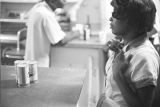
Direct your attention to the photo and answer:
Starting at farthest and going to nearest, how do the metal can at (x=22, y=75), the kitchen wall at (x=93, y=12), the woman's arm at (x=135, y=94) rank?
the kitchen wall at (x=93, y=12) → the metal can at (x=22, y=75) → the woman's arm at (x=135, y=94)

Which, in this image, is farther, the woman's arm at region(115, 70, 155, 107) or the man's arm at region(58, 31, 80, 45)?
the man's arm at region(58, 31, 80, 45)

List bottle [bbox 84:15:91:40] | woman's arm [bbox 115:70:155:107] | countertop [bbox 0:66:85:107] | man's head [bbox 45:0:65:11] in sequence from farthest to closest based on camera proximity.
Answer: bottle [bbox 84:15:91:40], man's head [bbox 45:0:65:11], countertop [bbox 0:66:85:107], woman's arm [bbox 115:70:155:107]

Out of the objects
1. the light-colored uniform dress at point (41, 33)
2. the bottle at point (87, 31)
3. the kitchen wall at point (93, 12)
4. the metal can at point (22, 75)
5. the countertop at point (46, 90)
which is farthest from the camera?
the kitchen wall at point (93, 12)

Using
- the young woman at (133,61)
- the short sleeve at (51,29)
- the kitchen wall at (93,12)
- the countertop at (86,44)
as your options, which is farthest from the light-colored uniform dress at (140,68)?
the kitchen wall at (93,12)

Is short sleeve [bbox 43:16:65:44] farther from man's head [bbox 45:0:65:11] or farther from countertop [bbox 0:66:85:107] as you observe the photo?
countertop [bbox 0:66:85:107]

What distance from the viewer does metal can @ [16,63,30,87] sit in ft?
4.55

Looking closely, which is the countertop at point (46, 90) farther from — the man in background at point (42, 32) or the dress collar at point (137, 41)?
the man in background at point (42, 32)

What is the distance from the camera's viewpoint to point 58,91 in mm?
1373

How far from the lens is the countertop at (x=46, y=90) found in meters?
1.21

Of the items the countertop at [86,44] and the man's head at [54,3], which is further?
the countertop at [86,44]

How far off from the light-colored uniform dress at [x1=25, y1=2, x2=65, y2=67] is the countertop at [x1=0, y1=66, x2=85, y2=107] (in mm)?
692

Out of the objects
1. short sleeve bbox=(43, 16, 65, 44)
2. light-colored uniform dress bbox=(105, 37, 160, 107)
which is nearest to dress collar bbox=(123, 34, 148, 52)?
light-colored uniform dress bbox=(105, 37, 160, 107)

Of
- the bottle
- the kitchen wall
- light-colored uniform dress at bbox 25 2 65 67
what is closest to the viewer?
light-colored uniform dress at bbox 25 2 65 67

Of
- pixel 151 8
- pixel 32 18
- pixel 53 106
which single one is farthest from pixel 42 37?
pixel 151 8
